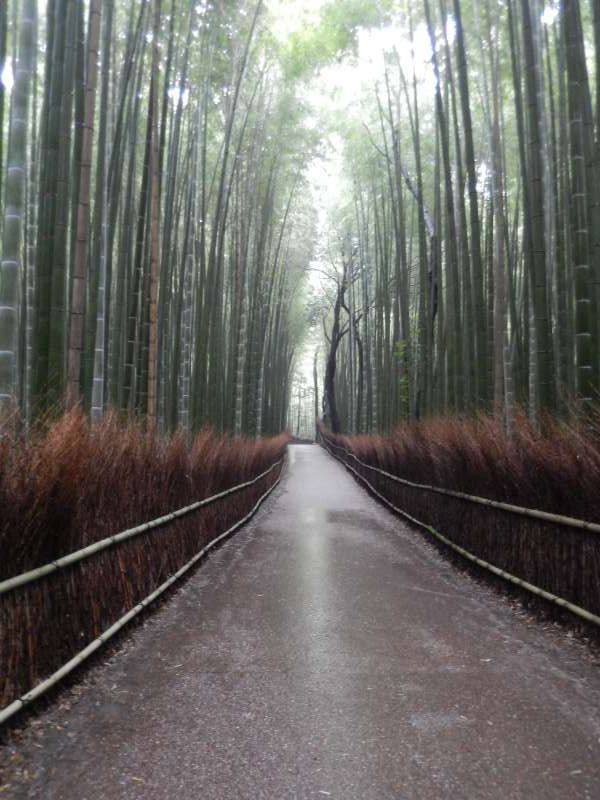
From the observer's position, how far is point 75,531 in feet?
8.36

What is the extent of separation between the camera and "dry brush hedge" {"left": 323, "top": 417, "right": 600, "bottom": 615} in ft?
9.55

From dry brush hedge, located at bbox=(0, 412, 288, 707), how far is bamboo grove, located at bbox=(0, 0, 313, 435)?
459 mm

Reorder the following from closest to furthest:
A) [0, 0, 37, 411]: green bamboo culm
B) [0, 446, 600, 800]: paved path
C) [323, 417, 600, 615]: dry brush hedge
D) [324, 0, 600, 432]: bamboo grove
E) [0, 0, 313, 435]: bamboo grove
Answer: [0, 446, 600, 800]: paved path → [323, 417, 600, 615]: dry brush hedge → [0, 0, 37, 411]: green bamboo culm → [0, 0, 313, 435]: bamboo grove → [324, 0, 600, 432]: bamboo grove

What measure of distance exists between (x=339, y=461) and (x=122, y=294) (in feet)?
43.1

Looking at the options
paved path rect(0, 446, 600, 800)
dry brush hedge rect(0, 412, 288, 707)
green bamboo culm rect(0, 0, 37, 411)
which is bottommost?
paved path rect(0, 446, 600, 800)

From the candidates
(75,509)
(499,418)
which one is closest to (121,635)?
(75,509)

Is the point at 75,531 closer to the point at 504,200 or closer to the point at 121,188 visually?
the point at 121,188

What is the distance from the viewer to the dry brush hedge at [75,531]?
2.04 m

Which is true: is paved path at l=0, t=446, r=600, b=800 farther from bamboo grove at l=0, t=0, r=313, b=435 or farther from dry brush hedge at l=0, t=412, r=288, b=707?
bamboo grove at l=0, t=0, r=313, b=435

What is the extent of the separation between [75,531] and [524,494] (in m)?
2.24

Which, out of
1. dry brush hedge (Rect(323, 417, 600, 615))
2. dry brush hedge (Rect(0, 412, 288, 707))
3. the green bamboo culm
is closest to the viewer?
dry brush hedge (Rect(0, 412, 288, 707))

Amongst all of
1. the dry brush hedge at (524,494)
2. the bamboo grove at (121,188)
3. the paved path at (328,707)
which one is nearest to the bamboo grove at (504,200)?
the dry brush hedge at (524,494)

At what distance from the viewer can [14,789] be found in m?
1.70

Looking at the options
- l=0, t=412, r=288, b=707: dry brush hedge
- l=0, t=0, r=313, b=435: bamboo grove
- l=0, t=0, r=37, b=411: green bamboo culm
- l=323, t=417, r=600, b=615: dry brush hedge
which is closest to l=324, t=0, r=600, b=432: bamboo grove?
l=323, t=417, r=600, b=615: dry brush hedge
